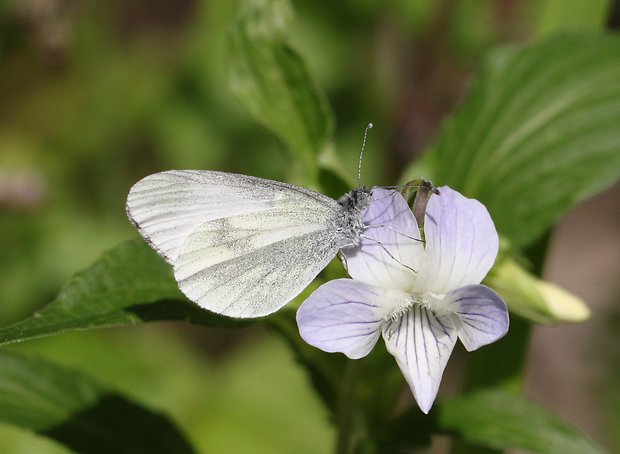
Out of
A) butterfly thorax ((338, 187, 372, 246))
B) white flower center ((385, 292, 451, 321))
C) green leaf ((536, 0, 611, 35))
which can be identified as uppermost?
green leaf ((536, 0, 611, 35))

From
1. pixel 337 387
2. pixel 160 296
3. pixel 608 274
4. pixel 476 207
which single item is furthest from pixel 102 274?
pixel 608 274

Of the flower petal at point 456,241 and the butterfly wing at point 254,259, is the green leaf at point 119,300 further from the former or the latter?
the flower petal at point 456,241

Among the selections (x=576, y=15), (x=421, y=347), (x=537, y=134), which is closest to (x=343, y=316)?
(x=421, y=347)

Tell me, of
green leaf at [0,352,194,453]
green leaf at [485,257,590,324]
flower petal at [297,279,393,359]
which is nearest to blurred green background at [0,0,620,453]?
green leaf at [0,352,194,453]

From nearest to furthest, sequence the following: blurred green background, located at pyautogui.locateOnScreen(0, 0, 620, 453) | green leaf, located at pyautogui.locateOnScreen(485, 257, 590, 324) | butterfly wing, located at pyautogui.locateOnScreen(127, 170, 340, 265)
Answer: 1. butterfly wing, located at pyautogui.locateOnScreen(127, 170, 340, 265)
2. green leaf, located at pyautogui.locateOnScreen(485, 257, 590, 324)
3. blurred green background, located at pyautogui.locateOnScreen(0, 0, 620, 453)

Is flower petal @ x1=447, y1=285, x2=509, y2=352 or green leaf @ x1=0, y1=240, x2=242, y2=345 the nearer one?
flower petal @ x1=447, y1=285, x2=509, y2=352

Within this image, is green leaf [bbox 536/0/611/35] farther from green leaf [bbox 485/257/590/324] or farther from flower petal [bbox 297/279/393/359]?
flower petal [bbox 297/279/393/359]

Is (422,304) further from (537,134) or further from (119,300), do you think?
(537,134)

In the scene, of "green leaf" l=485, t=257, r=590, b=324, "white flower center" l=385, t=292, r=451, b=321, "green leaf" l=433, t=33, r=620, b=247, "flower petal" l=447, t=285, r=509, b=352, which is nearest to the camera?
"flower petal" l=447, t=285, r=509, b=352

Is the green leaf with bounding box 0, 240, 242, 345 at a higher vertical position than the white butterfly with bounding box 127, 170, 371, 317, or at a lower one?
lower
